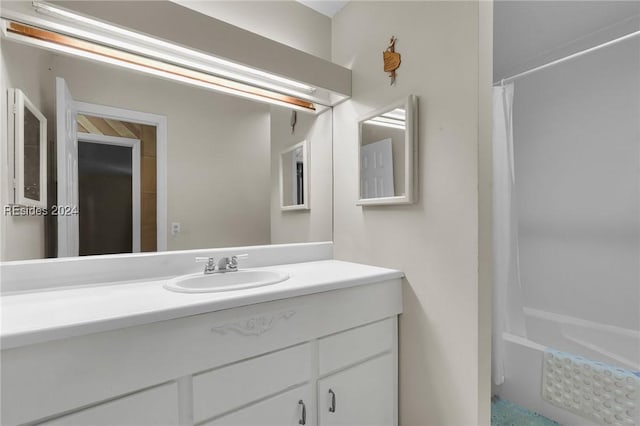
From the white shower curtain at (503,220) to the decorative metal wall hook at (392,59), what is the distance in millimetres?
666

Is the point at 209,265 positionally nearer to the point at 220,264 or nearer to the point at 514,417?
the point at 220,264

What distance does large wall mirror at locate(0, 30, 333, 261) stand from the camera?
1141 mm

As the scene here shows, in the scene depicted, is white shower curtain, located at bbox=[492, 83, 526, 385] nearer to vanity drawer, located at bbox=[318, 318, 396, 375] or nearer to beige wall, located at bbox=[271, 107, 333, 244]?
vanity drawer, located at bbox=[318, 318, 396, 375]

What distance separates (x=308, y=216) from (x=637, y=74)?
1.99 metres

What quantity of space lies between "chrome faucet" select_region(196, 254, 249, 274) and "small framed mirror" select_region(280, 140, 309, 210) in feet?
1.59

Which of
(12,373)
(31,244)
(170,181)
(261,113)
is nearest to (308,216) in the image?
(261,113)

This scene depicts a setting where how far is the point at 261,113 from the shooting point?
5.56ft

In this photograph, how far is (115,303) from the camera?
35.8 inches

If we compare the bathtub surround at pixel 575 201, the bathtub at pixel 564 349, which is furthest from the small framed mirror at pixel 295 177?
the bathtub at pixel 564 349

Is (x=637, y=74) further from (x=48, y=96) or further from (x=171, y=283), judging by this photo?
(x=48, y=96)

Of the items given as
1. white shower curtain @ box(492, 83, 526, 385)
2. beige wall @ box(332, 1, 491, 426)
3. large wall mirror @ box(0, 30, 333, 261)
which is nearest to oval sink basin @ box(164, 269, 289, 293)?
large wall mirror @ box(0, 30, 333, 261)

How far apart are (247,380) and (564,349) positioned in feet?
6.77

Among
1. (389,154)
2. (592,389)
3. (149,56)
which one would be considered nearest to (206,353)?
(389,154)

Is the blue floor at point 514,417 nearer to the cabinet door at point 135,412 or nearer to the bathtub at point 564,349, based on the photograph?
the bathtub at point 564,349
